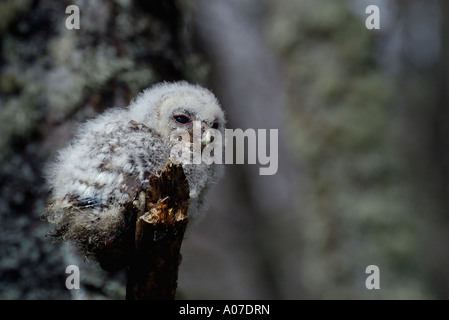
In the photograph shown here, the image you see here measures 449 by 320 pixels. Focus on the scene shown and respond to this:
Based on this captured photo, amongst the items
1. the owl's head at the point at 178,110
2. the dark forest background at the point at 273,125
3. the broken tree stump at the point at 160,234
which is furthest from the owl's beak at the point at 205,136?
the dark forest background at the point at 273,125

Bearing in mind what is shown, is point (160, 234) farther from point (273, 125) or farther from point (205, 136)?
point (273, 125)

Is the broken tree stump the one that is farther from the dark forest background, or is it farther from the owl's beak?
the dark forest background

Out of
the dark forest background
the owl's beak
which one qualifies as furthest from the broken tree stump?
the dark forest background

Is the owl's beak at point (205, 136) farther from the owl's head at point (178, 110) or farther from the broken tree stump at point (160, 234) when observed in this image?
the broken tree stump at point (160, 234)

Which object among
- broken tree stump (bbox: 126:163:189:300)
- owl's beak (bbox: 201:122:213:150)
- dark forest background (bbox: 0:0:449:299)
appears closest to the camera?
broken tree stump (bbox: 126:163:189:300)

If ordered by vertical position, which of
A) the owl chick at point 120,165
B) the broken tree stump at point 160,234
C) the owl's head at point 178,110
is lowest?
the broken tree stump at point 160,234

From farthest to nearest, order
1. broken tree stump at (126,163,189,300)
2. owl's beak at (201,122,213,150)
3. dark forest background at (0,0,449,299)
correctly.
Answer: dark forest background at (0,0,449,299), owl's beak at (201,122,213,150), broken tree stump at (126,163,189,300)
